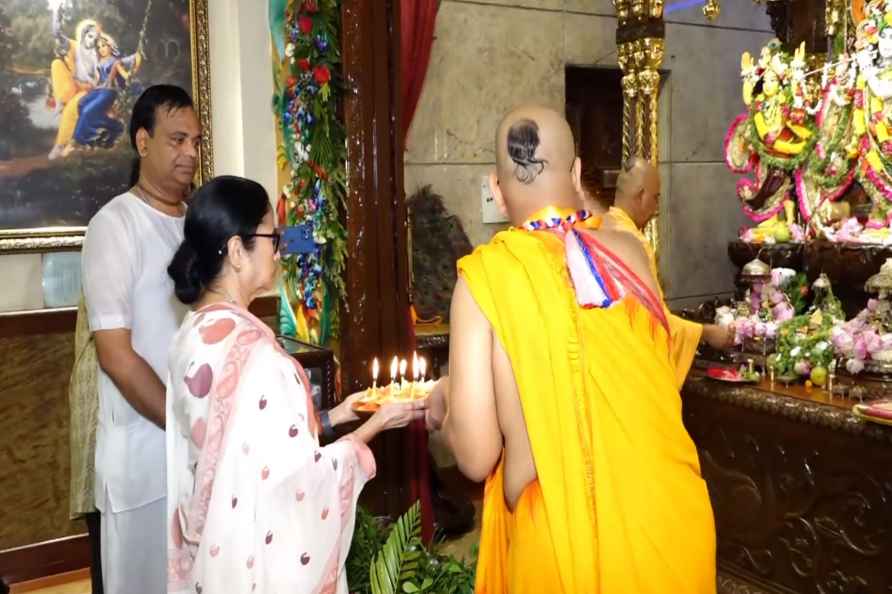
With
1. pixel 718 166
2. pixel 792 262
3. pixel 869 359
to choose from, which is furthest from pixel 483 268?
pixel 718 166

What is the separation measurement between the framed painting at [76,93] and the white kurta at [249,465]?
273 centimetres

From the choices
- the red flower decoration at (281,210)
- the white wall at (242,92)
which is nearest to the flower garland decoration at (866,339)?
the red flower decoration at (281,210)

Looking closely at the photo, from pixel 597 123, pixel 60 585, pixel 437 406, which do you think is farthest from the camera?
pixel 597 123

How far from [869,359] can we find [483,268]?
260cm

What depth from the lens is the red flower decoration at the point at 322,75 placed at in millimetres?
3857

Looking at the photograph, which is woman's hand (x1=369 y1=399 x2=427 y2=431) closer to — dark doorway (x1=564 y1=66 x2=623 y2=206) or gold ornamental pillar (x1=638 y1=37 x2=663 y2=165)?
gold ornamental pillar (x1=638 y1=37 x2=663 y2=165)

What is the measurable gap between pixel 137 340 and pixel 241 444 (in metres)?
0.95

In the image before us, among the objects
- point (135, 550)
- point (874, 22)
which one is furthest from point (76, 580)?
point (874, 22)

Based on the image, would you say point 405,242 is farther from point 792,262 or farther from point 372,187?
point 792,262

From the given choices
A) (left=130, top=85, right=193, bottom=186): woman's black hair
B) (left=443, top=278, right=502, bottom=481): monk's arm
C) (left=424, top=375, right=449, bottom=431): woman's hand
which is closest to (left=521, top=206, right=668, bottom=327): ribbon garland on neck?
(left=443, top=278, right=502, bottom=481): monk's arm

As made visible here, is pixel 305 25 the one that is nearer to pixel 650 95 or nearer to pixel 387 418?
pixel 387 418

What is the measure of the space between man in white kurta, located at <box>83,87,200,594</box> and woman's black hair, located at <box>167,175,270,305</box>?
621 mm

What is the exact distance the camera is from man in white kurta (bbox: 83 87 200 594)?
2.53 m

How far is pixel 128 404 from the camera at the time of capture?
2.61 metres
